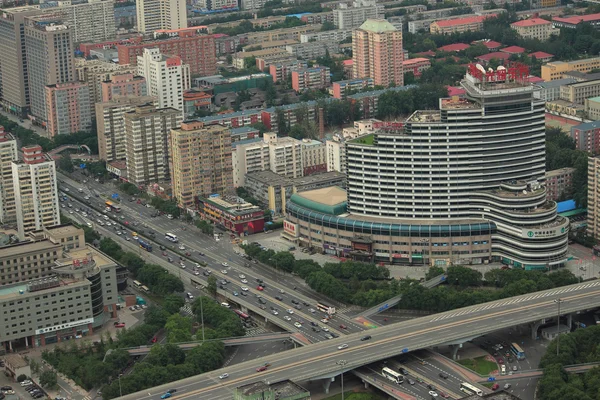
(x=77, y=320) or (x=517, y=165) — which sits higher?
(x=517, y=165)

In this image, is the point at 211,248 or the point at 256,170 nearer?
the point at 211,248

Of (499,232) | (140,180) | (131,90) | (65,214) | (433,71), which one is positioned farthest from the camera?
(433,71)

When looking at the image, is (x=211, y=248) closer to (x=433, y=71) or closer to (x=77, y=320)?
(x=77, y=320)

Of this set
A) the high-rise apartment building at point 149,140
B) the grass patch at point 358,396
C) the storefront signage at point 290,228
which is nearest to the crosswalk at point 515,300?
the grass patch at point 358,396

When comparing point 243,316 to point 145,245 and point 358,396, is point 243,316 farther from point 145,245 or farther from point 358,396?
point 145,245

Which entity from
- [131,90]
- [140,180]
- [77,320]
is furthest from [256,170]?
[77,320]

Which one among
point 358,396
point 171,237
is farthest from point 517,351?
point 171,237

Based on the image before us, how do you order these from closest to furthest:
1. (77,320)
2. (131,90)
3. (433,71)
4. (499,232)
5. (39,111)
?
1. (77,320)
2. (499,232)
3. (131,90)
4. (39,111)
5. (433,71)
